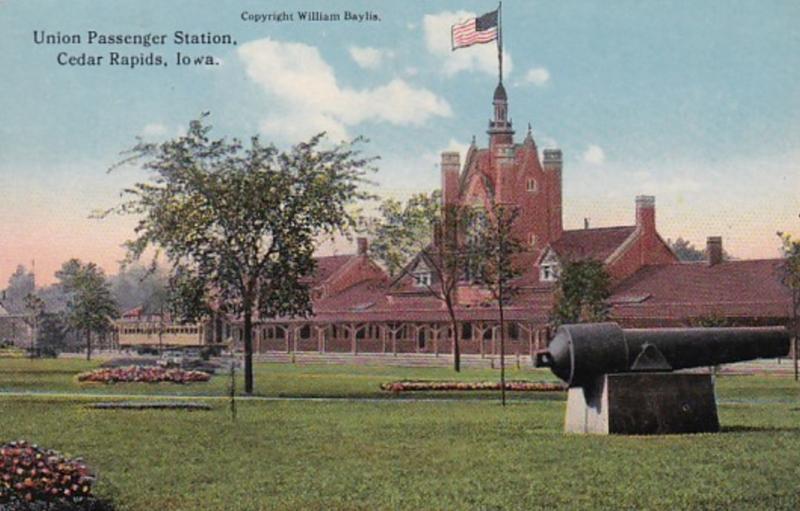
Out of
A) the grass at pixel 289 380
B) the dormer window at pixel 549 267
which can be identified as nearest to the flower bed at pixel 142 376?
the grass at pixel 289 380

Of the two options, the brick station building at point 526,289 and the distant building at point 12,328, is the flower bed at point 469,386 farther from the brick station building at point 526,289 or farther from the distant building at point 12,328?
the distant building at point 12,328

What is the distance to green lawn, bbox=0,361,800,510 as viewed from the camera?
1227 centimetres

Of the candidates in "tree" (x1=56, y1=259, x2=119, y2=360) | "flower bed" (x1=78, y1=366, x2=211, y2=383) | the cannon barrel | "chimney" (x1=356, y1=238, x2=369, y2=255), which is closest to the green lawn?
the cannon barrel

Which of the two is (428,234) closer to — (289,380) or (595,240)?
(289,380)

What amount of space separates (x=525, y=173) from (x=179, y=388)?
22.7 metres

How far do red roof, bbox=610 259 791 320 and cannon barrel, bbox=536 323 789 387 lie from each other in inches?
979

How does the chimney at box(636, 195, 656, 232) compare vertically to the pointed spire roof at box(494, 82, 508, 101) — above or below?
below

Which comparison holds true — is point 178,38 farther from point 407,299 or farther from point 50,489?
point 407,299

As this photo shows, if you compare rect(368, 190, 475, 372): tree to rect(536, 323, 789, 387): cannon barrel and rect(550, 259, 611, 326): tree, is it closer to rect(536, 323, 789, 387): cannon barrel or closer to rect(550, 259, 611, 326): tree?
rect(550, 259, 611, 326): tree

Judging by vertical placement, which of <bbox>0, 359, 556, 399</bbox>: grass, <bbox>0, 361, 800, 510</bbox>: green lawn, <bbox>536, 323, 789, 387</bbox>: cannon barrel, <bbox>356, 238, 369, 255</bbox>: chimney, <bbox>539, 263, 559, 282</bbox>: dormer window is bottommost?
<bbox>0, 361, 800, 510</bbox>: green lawn

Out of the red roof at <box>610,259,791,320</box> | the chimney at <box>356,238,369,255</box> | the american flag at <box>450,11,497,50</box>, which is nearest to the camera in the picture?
the american flag at <box>450,11,497,50</box>

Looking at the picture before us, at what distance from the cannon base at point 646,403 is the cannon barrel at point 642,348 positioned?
19 centimetres

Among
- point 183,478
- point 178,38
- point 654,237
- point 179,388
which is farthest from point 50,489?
point 654,237

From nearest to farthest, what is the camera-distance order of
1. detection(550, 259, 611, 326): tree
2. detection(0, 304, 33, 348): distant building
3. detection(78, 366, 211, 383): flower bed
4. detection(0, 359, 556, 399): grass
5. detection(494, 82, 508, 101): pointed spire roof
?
detection(494, 82, 508, 101): pointed spire roof < detection(0, 359, 556, 399): grass < detection(78, 366, 211, 383): flower bed < detection(550, 259, 611, 326): tree < detection(0, 304, 33, 348): distant building
